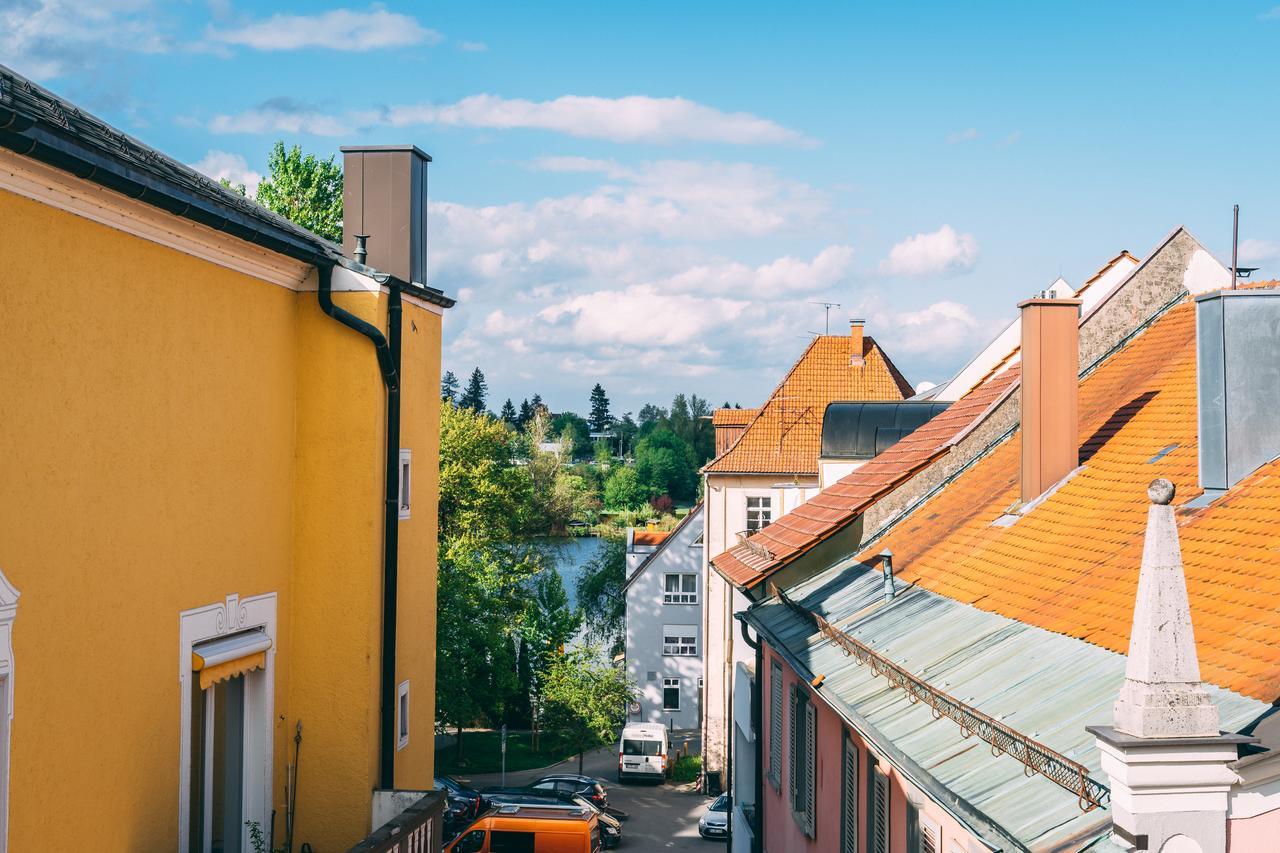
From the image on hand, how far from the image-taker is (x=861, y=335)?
35.3 meters

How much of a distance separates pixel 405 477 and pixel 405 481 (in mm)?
41

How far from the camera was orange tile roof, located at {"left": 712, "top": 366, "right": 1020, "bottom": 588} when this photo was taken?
543 inches

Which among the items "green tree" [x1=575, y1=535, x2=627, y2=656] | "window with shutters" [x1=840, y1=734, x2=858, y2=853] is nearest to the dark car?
"green tree" [x1=575, y1=535, x2=627, y2=656]

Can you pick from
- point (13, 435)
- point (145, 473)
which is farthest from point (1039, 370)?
point (13, 435)

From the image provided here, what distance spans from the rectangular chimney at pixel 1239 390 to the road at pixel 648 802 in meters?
23.1

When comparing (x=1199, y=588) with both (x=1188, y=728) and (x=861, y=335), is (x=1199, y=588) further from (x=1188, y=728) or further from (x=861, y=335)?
(x=861, y=335)

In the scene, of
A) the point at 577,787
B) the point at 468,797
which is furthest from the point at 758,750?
the point at 577,787

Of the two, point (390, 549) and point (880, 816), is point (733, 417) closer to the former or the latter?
point (390, 549)

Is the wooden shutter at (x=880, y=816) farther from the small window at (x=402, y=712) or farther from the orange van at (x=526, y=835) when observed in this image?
the orange van at (x=526, y=835)

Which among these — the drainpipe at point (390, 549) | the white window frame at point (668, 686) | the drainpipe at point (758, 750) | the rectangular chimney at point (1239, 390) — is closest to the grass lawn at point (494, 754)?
the white window frame at point (668, 686)

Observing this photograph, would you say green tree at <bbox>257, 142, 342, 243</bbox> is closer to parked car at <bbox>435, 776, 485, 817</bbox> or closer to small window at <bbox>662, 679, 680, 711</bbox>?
parked car at <bbox>435, 776, 485, 817</bbox>

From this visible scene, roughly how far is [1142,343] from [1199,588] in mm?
6784

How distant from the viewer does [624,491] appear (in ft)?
351

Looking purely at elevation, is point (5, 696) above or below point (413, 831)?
above
